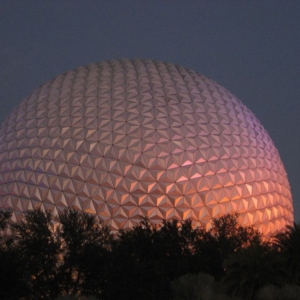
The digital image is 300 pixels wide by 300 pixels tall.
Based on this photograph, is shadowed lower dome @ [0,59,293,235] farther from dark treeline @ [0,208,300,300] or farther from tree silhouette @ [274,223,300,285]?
tree silhouette @ [274,223,300,285]

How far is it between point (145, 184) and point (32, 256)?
10.2 metres

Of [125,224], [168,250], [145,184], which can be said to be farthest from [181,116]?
[168,250]

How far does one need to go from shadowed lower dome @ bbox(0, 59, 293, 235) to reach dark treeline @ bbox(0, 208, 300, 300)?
5800mm

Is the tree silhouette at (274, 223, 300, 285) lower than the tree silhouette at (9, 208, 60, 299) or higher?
lower

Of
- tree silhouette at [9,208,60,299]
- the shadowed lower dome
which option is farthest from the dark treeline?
the shadowed lower dome

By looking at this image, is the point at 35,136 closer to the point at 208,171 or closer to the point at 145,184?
the point at 145,184

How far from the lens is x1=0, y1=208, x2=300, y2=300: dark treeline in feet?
54.3

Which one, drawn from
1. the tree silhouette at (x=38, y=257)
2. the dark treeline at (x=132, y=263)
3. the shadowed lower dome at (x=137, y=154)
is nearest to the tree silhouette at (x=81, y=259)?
the dark treeline at (x=132, y=263)

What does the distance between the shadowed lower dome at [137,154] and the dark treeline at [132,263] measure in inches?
228

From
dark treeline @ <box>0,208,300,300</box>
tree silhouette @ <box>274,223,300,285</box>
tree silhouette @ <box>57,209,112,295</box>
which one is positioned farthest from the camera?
tree silhouette @ <box>57,209,112,295</box>

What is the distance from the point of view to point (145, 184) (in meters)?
28.7

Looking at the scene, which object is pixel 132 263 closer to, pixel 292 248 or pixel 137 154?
pixel 292 248

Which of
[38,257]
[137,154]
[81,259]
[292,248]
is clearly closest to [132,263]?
[81,259]

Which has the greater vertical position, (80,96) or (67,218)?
(80,96)
